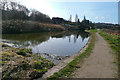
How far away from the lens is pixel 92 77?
4160 mm

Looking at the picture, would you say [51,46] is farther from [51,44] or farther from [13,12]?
[13,12]

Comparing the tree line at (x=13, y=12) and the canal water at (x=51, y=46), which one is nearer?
the canal water at (x=51, y=46)

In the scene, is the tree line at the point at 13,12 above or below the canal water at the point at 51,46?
above

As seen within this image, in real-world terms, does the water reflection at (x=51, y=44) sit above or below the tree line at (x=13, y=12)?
below

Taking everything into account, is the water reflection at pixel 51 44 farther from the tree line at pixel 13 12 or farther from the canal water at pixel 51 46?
the tree line at pixel 13 12

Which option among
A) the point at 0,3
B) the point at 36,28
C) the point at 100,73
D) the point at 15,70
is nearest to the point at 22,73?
the point at 15,70

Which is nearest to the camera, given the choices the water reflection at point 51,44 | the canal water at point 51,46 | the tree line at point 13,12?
the canal water at point 51,46

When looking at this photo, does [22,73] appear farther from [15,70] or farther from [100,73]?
[100,73]

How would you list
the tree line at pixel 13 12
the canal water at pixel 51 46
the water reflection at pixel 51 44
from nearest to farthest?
the canal water at pixel 51 46 < the water reflection at pixel 51 44 < the tree line at pixel 13 12

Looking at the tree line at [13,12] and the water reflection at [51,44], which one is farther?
the tree line at [13,12]

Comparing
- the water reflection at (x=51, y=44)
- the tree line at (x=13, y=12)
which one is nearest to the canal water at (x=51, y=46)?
the water reflection at (x=51, y=44)

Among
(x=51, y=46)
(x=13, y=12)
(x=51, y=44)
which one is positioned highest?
(x=13, y=12)

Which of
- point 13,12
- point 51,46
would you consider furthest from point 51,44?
point 13,12

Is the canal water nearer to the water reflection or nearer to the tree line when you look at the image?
the water reflection
